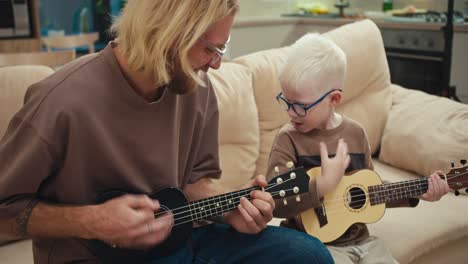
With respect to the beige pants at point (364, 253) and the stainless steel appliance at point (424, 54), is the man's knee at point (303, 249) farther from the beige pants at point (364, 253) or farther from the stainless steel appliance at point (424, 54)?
the stainless steel appliance at point (424, 54)

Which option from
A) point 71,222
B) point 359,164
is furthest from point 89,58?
point 359,164

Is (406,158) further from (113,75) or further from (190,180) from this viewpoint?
(113,75)

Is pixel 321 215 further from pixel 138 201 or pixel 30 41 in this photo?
pixel 30 41

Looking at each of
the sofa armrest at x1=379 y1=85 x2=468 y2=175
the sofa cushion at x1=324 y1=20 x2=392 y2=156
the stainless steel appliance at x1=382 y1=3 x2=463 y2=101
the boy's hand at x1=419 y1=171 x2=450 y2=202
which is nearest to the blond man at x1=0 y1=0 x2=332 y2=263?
the boy's hand at x1=419 y1=171 x2=450 y2=202

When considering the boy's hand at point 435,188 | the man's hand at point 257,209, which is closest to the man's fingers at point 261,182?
the man's hand at point 257,209

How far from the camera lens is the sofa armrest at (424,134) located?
2.29 metres

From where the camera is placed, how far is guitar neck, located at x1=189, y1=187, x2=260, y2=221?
1.40m

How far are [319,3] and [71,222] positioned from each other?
5053 millimetres

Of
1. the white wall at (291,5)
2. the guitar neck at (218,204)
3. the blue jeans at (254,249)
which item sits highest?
the guitar neck at (218,204)

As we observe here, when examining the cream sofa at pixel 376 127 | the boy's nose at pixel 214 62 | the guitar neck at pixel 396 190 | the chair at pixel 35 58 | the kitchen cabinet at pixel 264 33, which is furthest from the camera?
the kitchen cabinet at pixel 264 33

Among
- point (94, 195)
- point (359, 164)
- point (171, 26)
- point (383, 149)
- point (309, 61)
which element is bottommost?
point (383, 149)

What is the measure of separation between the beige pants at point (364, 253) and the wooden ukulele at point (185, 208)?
0.99 feet

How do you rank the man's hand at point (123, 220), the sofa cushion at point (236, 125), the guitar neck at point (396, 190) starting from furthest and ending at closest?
the sofa cushion at point (236, 125) < the guitar neck at point (396, 190) < the man's hand at point (123, 220)

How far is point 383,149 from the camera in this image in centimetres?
257
